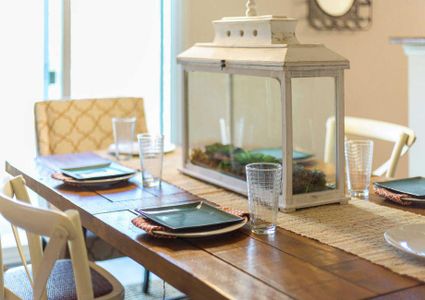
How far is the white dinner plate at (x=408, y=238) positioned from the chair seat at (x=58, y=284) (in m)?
0.83

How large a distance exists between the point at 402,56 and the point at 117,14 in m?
2.00

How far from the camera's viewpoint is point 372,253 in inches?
53.3

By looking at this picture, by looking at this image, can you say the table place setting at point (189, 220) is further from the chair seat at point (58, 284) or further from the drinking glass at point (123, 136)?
the drinking glass at point (123, 136)

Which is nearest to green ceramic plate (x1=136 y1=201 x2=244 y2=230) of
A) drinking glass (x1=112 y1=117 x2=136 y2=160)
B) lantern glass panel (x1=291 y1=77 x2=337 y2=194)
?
lantern glass panel (x1=291 y1=77 x2=337 y2=194)

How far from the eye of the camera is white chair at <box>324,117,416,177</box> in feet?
7.88

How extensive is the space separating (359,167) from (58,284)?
2.96ft

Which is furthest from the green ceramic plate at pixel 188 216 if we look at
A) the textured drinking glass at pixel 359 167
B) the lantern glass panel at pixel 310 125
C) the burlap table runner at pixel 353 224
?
the textured drinking glass at pixel 359 167

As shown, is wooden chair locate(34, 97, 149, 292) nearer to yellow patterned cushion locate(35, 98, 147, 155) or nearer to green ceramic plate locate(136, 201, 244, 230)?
yellow patterned cushion locate(35, 98, 147, 155)

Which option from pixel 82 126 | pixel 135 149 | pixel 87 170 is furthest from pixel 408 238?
pixel 82 126

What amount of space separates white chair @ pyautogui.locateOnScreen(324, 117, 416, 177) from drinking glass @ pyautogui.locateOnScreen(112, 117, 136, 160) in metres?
0.70

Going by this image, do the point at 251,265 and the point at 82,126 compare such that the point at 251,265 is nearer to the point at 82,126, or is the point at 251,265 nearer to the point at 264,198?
the point at 264,198

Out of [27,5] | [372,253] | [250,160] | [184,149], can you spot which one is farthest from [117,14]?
[372,253]

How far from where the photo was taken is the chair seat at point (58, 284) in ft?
6.00

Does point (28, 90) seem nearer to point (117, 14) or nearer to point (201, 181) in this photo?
point (117, 14)
